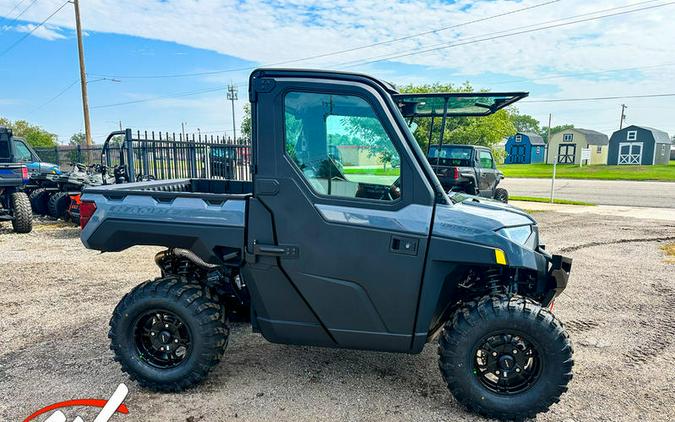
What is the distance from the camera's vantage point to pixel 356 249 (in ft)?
9.00

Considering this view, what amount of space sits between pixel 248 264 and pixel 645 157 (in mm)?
62962

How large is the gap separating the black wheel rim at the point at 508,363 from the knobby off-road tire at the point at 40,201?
1218 centimetres

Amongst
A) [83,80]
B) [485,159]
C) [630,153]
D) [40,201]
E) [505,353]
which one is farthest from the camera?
[630,153]

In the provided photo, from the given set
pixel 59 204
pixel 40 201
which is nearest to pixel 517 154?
pixel 40 201

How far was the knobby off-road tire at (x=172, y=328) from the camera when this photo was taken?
2992 mm

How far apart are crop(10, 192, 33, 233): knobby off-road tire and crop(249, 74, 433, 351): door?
8622 mm

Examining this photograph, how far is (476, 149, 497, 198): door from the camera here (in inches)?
553

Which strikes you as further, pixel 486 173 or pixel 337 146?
pixel 486 173

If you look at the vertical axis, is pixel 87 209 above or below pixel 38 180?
above

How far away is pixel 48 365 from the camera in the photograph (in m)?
3.48

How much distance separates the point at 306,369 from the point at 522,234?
198cm

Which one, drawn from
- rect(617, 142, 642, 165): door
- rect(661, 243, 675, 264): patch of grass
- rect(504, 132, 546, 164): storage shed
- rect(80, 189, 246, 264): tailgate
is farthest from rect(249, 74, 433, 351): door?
rect(504, 132, 546, 164): storage shed

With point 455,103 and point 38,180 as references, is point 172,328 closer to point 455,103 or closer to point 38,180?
point 455,103

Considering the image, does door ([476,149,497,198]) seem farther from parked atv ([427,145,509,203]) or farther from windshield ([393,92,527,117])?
windshield ([393,92,527,117])
